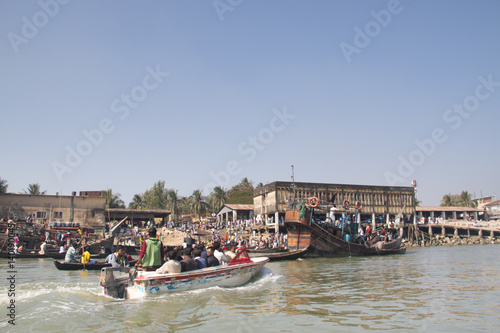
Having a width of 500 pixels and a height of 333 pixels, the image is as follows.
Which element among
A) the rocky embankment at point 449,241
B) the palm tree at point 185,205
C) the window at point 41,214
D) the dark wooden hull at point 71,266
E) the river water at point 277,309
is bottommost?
the rocky embankment at point 449,241

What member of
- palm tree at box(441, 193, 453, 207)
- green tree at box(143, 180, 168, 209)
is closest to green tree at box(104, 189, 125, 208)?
green tree at box(143, 180, 168, 209)

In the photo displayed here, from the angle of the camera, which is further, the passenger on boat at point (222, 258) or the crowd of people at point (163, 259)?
the passenger on boat at point (222, 258)

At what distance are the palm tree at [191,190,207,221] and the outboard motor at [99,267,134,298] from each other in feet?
177

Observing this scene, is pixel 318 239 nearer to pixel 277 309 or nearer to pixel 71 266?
pixel 71 266

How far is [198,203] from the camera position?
65938 millimetres

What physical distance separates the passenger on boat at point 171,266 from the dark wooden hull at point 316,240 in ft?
55.5

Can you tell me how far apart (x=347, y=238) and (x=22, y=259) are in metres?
23.5

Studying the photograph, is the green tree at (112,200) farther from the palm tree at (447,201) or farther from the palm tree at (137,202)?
the palm tree at (447,201)

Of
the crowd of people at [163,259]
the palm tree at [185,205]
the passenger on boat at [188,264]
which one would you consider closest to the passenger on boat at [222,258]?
the crowd of people at [163,259]

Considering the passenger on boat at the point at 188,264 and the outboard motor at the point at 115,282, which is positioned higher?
the passenger on boat at the point at 188,264

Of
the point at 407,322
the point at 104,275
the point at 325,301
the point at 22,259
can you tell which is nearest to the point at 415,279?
the point at 325,301

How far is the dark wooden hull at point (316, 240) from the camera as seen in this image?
27281 mm

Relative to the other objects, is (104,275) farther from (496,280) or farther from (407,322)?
(496,280)

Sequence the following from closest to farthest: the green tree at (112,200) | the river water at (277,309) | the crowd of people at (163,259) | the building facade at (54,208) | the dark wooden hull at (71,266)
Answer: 1. the river water at (277,309)
2. the crowd of people at (163,259)
3. the dark wooden hull at (71,266)
4. the building facade at (54,208)
5. the green tree at (112,200)
